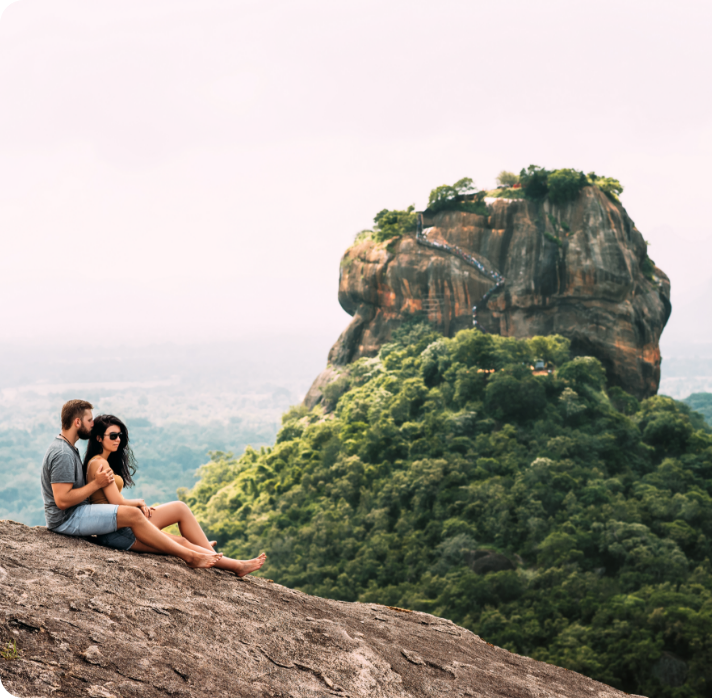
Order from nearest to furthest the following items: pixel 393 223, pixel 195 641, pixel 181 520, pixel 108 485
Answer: pixel 195 641 → pixel 108 485 → pixel 181 520 → pixel 393 223

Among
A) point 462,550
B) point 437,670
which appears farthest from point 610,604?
point 437,670

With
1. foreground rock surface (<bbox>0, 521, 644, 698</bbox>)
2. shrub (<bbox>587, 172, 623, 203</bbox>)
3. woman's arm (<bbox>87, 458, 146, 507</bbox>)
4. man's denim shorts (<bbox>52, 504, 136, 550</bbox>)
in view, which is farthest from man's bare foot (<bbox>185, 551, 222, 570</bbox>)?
shrub (<bbox>587, 172, 623, 203</bbox>)

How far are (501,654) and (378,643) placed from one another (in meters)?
1.89

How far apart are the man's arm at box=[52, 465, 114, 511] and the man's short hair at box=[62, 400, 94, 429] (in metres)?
0.54

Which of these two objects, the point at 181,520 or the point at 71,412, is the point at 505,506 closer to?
the point at 181,520

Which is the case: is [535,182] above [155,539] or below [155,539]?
above

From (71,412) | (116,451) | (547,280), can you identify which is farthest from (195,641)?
(547,280)

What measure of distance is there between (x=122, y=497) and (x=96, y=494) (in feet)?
0.79

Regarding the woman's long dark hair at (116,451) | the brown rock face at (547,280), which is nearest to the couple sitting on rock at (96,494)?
the woman's long dark hair at (116,451)

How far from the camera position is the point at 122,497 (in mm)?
6578

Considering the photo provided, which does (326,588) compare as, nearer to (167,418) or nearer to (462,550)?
(462,550)

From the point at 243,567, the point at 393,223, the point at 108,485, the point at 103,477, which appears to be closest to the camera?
the point at 103,477

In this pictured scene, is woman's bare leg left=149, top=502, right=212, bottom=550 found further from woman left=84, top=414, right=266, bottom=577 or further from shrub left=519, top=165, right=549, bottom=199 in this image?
shrub left=519, top=165, right=549, bottom=199

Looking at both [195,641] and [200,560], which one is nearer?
[195,641]
